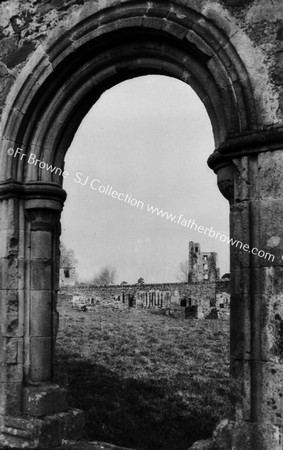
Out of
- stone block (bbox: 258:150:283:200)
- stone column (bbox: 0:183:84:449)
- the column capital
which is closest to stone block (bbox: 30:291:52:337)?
stone column (bbox: 0:183:84:449)

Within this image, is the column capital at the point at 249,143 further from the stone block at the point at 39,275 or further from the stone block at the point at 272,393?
the stone block at the point at 39,275

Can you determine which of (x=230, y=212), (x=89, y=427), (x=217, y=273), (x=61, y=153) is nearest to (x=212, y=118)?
(x=230, y=212)

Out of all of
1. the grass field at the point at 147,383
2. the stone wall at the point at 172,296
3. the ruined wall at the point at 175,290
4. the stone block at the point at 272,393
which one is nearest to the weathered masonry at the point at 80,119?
the stone block at the point at 272,393

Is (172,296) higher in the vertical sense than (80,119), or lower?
lower

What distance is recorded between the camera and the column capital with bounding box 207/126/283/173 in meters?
3.06

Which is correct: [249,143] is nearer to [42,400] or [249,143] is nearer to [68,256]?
[42,400]

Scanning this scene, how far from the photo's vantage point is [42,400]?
4.06 m

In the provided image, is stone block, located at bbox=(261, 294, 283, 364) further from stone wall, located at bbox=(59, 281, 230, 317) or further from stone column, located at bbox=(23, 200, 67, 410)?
stone wall, located at bbox=(59, 281, 230, 317)

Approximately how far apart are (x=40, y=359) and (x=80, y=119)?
2150mm

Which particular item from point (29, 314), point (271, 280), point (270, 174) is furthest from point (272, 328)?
point (29, 314)

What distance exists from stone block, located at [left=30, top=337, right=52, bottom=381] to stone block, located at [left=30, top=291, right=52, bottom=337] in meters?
0.07

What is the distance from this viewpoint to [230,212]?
3301 millimetres

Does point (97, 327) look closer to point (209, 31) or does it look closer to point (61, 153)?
point (61, 153)

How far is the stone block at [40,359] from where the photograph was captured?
4219mm
